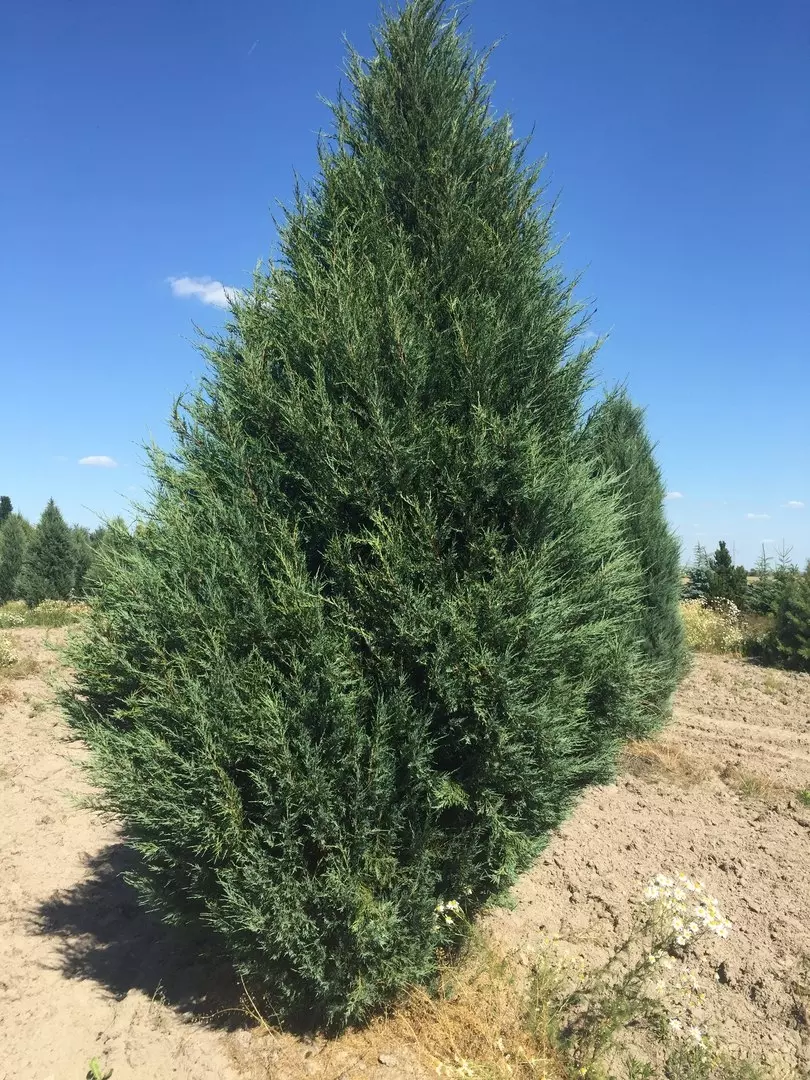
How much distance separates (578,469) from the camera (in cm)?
347

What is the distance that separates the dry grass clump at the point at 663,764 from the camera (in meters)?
6.87

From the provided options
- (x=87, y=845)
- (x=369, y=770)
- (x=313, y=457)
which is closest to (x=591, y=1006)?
(x=369, y=770)

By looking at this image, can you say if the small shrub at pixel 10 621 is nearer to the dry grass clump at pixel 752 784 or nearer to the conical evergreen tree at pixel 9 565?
the conical evergreen tree at pixel 9 565

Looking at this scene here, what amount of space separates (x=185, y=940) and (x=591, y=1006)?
2.42 meters

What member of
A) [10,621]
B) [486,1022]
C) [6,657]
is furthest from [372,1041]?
[10,621]

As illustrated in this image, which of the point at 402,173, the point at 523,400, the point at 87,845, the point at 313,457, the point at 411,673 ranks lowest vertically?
the point at 87,845

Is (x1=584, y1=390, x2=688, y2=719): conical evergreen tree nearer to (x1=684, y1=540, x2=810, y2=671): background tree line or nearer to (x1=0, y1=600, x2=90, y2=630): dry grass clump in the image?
(x1=684, y1=540, x2=810, y2=671): background tree line

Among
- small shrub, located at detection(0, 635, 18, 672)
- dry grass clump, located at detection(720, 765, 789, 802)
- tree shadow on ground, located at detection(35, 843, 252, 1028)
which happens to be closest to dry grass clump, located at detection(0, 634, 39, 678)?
small shrub, located at detection(0, 635, 18, 672)

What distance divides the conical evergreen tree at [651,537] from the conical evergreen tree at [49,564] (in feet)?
56.3

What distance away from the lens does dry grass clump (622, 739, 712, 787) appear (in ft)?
22.5

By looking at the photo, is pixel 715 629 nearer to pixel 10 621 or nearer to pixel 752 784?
pixel 752 784

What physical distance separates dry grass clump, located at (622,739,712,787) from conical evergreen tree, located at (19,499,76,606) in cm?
1730

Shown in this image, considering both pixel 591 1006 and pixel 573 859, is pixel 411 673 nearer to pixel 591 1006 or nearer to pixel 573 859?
pixel 591 1006

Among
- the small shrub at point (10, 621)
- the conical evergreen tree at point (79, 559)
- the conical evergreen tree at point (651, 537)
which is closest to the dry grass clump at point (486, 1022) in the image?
the conical evergreen tree at point (651, 537)
